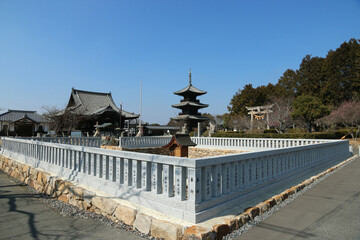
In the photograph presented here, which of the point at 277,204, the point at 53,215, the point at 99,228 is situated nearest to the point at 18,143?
the point at 53,215

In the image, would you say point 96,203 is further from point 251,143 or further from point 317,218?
point 251,143

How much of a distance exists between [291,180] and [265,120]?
105ft

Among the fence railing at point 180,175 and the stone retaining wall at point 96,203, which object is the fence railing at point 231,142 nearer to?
the fence railing at point 180,175

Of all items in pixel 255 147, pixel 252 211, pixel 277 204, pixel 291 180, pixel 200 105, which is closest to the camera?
pixel 252 211

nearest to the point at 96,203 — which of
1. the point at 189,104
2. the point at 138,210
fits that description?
the point at 138,210

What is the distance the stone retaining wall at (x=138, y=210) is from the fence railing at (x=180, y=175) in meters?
0.19

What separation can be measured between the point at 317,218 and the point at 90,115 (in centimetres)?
2515

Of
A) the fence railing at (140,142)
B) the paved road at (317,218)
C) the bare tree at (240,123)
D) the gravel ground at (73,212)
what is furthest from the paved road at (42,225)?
the bare tree at (240,123)

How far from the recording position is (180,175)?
3053 millimetres

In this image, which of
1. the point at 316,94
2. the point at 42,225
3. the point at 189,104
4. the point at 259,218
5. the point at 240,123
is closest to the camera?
the point at 259,218

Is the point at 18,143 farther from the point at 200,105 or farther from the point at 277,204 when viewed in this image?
the point at 200,105

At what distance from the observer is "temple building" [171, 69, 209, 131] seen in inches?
1211

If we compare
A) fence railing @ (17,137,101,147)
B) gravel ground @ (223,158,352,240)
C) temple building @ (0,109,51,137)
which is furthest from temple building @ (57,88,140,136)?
gravel ground @ (223,158,352,240)

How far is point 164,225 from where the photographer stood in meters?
2.87
